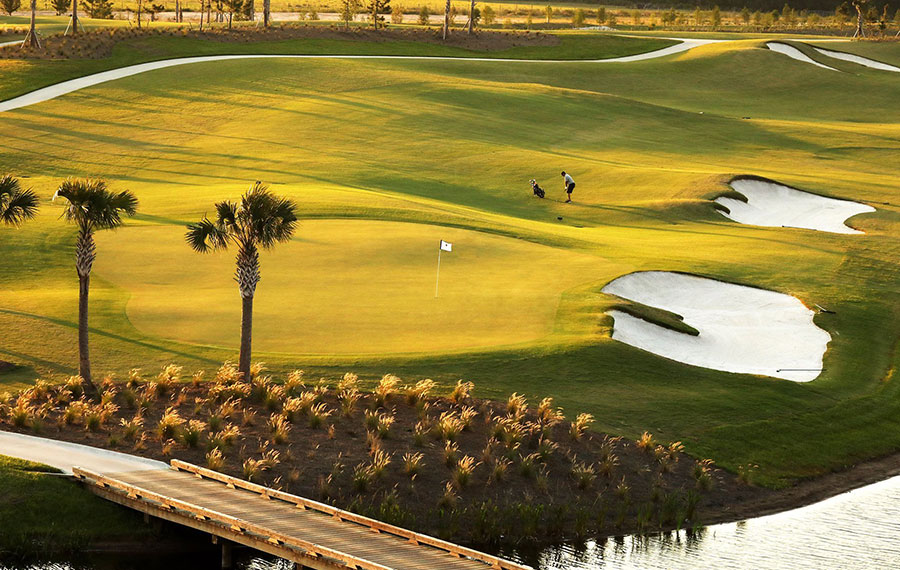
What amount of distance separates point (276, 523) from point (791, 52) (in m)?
80.8

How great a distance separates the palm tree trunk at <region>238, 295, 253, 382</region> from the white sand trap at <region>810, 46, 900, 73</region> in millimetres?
75715

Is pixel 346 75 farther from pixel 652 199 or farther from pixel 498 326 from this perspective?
pixel 498 326

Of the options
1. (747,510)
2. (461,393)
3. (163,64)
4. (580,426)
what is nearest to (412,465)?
(461,393)

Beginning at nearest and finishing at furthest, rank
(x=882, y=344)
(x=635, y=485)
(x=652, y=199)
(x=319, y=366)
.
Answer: (x=635, y=485)
(x=319, y=366)
(x=882, y=344)
(x=652, y=199)

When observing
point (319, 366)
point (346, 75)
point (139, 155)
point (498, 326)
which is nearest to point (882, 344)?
point (498, 326)

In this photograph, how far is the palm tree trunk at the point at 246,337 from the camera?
24.3 metres

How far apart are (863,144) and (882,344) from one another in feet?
117

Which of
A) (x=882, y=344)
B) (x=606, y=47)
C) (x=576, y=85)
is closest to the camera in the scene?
(x=882, y=344)

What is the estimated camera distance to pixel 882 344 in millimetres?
31625

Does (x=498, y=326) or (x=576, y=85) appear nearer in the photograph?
(x=498, y=326)

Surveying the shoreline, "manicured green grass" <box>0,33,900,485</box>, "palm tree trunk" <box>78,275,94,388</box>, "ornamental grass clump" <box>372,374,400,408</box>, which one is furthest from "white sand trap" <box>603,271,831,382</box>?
"palm tree trunk" <box>78,275,94,388</box>

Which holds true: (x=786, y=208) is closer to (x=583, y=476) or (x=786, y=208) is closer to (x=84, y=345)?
(x=583, y=476)

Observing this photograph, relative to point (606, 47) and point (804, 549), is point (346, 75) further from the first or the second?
point (804, 549)

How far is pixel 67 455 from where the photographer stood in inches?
852
